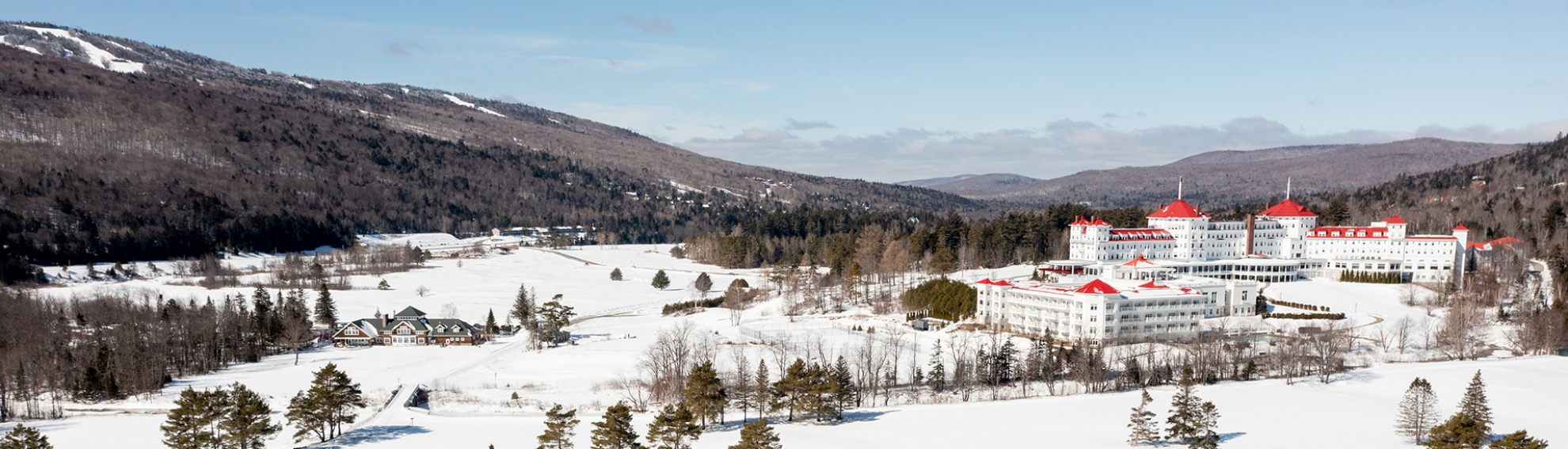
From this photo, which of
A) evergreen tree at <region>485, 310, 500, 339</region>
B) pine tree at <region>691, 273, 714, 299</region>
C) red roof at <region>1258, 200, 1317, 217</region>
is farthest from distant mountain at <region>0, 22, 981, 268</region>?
red roof at <region>1258, 200, 1317, 217</region>

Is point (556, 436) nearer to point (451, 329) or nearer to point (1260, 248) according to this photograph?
point (451, 329)

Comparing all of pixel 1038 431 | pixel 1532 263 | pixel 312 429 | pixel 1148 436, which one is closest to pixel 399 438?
pixel 312 429

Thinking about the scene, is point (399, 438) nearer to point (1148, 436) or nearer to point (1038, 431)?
point (1038, 431)

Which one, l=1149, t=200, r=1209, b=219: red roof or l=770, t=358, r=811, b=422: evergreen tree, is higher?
l=1149, t=200, r=1209, b=219: red roof

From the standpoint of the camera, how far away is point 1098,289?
5188 cm

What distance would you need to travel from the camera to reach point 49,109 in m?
157

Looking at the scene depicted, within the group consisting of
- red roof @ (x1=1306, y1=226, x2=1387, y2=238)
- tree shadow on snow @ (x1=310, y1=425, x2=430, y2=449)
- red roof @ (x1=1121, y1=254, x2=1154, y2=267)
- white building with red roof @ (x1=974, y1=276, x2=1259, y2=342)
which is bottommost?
tree shadow on snow @ (x1=310, y1=425, x2=430, y2=449)

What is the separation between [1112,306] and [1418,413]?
19266 millimetres

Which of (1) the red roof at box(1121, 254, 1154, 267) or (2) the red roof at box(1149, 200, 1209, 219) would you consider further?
(2) the red roof at box(1149, 200, 1209, 219)

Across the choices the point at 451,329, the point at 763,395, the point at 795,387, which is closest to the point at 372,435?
the point at 763,395

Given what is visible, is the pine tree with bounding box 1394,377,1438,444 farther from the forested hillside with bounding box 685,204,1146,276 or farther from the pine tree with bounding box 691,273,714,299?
the pine tree with bounding box 691,273,714,299

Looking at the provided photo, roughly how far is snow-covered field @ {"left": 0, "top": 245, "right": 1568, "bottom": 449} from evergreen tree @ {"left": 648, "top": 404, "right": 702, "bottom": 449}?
1237mm

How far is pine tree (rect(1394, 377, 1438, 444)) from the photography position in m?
33.1

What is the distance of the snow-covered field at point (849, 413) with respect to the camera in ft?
114
